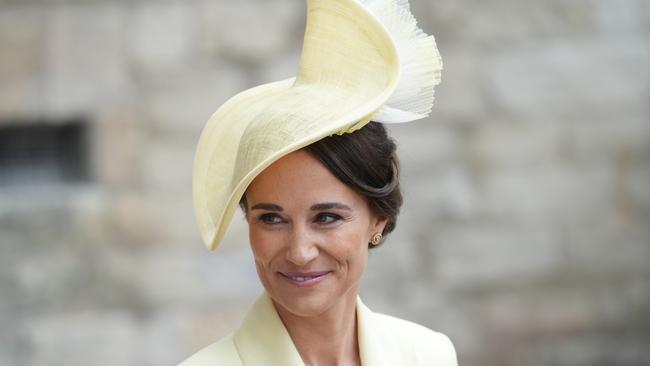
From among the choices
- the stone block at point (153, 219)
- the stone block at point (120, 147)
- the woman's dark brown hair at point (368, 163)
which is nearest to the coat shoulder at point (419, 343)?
the woman's dark brown hair at point (368, 163)

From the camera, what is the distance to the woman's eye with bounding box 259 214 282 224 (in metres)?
2.07

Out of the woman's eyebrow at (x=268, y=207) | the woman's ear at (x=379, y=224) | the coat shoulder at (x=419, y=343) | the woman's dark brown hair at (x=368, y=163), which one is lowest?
the coat shoulder at (x=419, y=343)

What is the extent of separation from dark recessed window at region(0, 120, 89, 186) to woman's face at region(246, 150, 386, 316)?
2350mm

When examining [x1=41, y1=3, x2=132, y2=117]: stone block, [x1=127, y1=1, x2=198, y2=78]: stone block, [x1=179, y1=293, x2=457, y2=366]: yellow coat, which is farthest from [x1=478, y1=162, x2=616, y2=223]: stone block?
[x1=179, y1=293, x2=457, y2=366]: yellow coat

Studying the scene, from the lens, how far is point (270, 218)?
2078 mm

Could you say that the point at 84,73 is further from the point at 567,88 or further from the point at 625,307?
the point at 625,307

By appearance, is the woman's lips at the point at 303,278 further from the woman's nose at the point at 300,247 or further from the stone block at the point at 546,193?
the stone block at the point at 546,193

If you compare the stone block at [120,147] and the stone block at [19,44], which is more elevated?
the stone block at [19,44]

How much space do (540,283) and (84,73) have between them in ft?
6.06

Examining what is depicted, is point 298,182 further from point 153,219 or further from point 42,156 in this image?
point 42,156

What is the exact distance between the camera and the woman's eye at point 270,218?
2.07 metres

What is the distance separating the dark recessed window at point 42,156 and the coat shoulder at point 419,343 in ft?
7.17

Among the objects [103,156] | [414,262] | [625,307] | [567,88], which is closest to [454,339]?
[414,262]

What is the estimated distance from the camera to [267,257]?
208 cm
